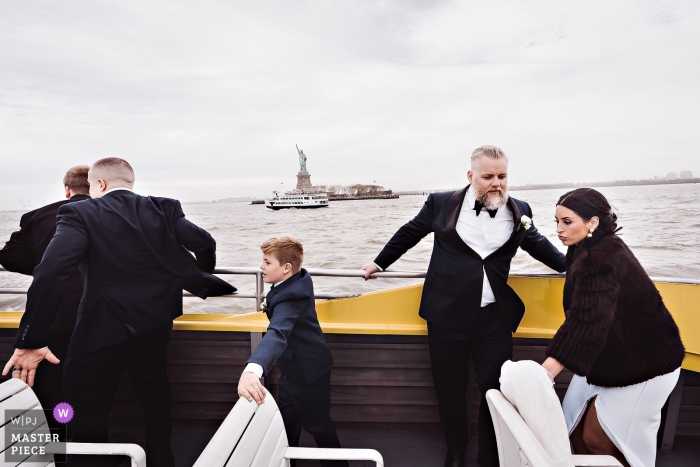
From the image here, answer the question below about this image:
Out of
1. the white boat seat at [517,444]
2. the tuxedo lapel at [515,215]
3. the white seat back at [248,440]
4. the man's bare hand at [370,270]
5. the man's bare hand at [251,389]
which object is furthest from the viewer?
the man's bare hand at [370,270]

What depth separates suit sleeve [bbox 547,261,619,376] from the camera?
1.28 m

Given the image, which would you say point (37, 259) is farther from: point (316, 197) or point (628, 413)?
point (316, 197)

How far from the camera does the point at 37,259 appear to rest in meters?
1.95

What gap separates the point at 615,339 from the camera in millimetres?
1352

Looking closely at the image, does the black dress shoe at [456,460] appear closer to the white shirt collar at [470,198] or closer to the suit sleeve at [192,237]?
the white shirt collar at [470,198]

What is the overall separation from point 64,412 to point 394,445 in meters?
1.73

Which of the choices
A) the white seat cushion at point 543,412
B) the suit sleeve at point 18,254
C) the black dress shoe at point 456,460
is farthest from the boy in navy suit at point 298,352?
the suit sleeve at point 18,254

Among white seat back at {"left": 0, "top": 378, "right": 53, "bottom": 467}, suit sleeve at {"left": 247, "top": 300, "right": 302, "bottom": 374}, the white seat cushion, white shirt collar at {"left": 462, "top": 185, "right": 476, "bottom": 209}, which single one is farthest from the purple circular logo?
white shirt collar at {"left": 462, "top": 185, "right": 476, "bottom": 209}

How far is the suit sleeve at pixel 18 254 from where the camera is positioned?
6.22 feet

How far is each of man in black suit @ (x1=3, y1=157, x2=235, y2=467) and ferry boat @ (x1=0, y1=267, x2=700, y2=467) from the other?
1.61 feet

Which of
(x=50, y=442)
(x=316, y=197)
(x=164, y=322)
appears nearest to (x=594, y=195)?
(x=164, y=322)

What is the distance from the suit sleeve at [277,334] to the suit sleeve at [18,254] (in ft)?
4.47

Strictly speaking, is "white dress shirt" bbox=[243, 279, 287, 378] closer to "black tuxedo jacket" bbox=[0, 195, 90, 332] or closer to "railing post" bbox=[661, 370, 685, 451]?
"black tuxedo jacket" bbox=[0, 195, 90, 332]

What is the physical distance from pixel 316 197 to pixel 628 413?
79575mm
